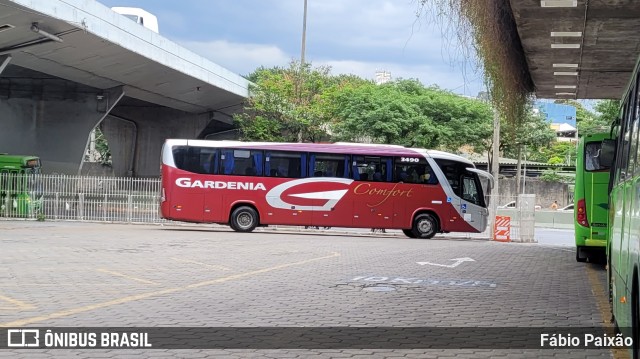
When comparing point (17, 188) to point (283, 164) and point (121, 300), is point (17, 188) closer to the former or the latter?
point (283, 164)

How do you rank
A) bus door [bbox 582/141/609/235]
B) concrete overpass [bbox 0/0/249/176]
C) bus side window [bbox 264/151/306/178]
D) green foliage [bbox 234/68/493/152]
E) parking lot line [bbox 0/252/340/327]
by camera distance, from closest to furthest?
parking lot line [bbox 0/252/340/327] → bus door [bbox 582/141/609/235] → bus side window [bbox 264/151/306/178] → concrete overpass [bbox 0/0/249/176] → green foliage [bbox 234/68/493/152]

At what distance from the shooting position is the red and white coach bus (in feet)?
83.9

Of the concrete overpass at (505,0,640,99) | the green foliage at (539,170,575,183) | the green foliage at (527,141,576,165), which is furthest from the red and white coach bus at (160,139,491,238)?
the green foliage at (527,141,576,165)

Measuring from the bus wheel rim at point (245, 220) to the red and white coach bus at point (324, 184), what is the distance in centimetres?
3

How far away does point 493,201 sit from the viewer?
92.1 ft

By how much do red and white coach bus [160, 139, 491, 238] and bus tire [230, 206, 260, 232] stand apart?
35mm

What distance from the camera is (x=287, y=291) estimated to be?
396 inches

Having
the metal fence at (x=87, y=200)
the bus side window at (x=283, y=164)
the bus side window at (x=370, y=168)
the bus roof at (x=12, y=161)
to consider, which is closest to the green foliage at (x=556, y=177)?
the bus side window at (x=370, y=168)

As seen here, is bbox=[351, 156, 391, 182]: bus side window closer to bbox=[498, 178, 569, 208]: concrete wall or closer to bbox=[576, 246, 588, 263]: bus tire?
bbox=[576, 246, 588, 263]: bus tire

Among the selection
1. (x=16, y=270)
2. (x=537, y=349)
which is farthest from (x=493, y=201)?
(x=537, y=349)

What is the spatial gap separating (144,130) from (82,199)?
2067cm

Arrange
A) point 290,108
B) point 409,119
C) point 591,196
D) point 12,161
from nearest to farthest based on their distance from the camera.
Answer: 1. point 591,196
2. point 12,161
3. point 409,119
4. point 290,108

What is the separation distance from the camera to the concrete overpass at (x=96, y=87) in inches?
1069

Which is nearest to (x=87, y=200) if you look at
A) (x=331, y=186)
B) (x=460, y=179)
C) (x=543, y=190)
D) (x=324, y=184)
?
(x=324, y=184)
